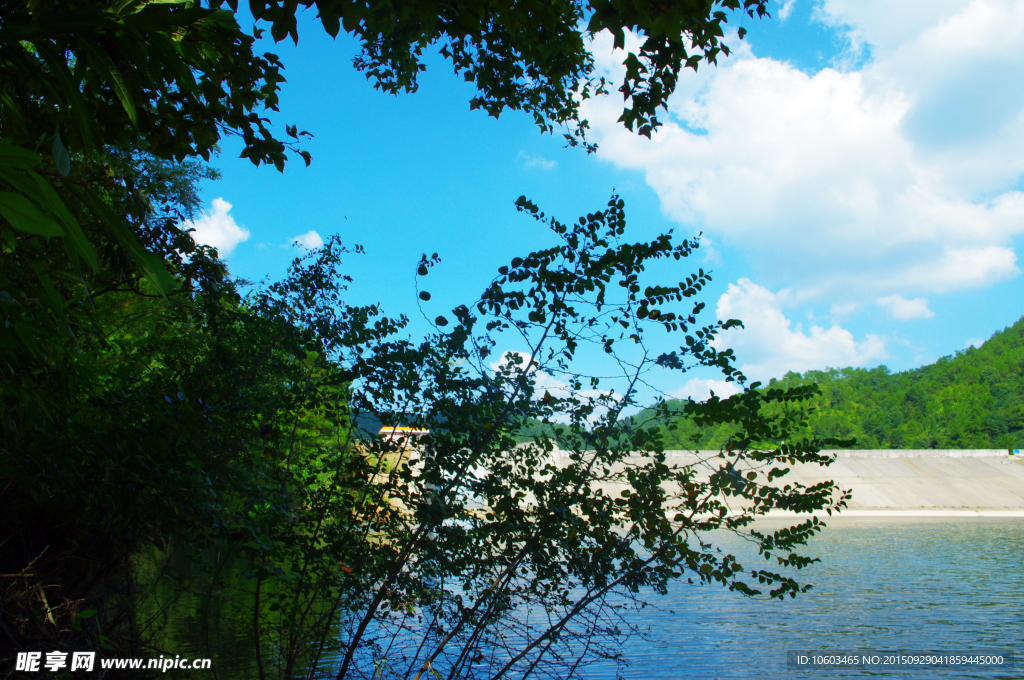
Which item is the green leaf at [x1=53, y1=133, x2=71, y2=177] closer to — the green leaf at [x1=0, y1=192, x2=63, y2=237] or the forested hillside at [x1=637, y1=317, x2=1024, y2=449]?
the green leaf at [x1=0, y1=192, x2=63, y2=237]

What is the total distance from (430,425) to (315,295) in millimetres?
1382

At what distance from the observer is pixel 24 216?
0.75m

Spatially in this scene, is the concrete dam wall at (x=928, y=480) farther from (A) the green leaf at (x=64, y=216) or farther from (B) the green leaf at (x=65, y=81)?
(A) the green leaf at (x=64, y=216)

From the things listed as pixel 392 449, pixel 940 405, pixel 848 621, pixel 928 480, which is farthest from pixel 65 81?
pixel 940 405

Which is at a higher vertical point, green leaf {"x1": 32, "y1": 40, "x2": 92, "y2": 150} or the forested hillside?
the forested hillside

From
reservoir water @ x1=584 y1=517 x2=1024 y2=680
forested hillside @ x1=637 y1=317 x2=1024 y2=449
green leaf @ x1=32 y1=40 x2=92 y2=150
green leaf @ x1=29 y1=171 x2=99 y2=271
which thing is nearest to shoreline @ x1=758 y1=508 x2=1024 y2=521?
reservoir water @ x1=584 y1=517 x2=1024 y2=680

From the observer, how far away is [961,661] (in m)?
7.43

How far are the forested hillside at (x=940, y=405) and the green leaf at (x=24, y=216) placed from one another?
65.3m

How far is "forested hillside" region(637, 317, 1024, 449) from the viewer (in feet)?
247

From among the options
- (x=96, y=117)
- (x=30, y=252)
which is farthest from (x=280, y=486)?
(x=96, y=117)

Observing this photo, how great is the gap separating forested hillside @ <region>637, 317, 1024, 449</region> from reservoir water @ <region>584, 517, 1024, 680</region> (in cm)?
4893

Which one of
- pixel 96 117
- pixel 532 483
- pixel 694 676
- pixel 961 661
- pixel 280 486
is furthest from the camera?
pixel 961 661

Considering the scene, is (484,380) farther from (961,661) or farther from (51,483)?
(961,661)

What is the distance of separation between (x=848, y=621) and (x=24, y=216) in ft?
38.1
